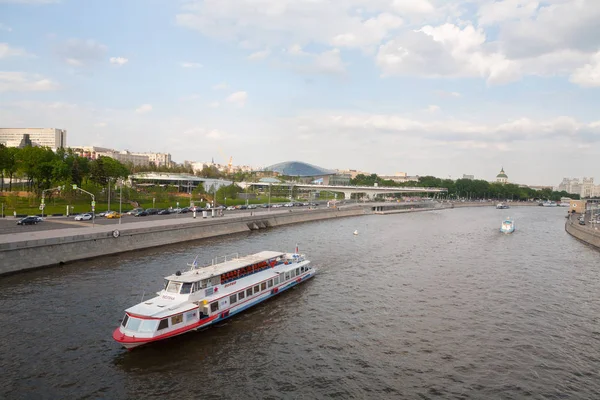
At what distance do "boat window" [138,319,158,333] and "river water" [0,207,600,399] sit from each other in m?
1.41

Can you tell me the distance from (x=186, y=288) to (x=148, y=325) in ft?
14.6

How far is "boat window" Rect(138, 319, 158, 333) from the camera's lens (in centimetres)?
2383

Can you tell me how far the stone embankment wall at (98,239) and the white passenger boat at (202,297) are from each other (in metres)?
18.9

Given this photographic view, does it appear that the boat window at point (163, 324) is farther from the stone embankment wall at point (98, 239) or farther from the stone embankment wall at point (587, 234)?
the stone embankment wall at point (587, 234)

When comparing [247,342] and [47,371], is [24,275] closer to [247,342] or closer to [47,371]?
[47,371]

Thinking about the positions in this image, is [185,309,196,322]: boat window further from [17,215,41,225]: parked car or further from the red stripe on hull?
[17,215,41,225]: parked car

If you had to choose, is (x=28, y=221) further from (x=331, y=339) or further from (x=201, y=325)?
(x=331, y=339)

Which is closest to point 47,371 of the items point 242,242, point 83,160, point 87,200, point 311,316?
point 311,316

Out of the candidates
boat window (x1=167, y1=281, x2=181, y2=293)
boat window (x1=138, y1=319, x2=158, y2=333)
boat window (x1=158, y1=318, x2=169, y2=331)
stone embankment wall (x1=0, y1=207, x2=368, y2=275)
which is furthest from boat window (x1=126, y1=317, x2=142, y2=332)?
stone embankment wall (x1=0, y1=207, x2=368, y2=275)

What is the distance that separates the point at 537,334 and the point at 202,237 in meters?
48.1

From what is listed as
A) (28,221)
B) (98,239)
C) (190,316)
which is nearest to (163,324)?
(190,316)

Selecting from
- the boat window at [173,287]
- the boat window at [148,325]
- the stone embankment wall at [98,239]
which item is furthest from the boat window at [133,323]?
the stone embankment wall at [98,239]

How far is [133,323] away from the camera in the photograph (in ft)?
78.8

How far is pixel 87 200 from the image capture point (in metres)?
86.8
